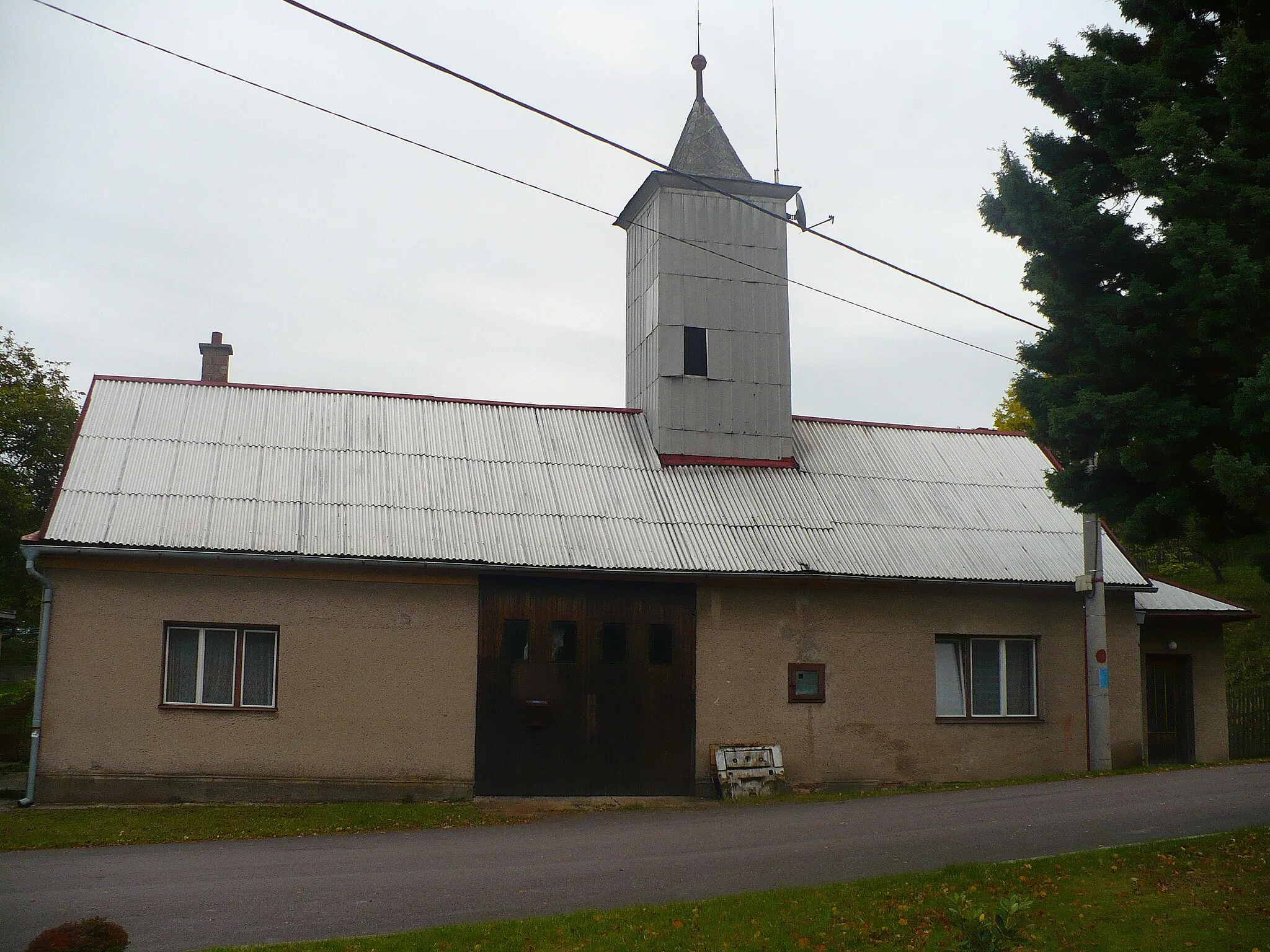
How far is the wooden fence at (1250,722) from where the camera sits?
74.8ft

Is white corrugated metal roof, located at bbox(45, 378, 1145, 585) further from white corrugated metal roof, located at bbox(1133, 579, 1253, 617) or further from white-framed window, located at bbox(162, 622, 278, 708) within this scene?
white-framed window, located at bbox(162, 622, 278, 708)

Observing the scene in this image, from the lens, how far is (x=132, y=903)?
352 inches

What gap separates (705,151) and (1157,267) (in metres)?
12.4

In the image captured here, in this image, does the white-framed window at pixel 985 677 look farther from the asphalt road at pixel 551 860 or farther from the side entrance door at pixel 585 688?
the side entrance door at pixel 585 688

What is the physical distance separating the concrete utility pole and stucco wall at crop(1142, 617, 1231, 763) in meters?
2.86

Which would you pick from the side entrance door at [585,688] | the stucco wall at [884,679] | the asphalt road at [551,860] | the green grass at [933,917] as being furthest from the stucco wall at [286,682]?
the green grass at [933,917]

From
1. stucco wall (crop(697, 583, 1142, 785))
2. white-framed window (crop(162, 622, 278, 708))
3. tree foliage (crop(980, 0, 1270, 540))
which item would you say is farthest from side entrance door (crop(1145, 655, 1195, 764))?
white-framed window (crop(162, 622, 278, 708))

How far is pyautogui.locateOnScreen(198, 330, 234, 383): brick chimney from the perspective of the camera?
69.1 ft

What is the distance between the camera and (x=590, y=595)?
16.0 metres

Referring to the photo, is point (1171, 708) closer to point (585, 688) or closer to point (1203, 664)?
point (1203, 664)

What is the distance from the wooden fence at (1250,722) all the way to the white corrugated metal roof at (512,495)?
6599 millimetres

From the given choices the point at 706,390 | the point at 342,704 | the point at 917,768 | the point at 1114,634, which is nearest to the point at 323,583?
the point at 342,704

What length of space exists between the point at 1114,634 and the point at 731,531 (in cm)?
638

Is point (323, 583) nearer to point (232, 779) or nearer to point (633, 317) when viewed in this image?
point (232, 779)
